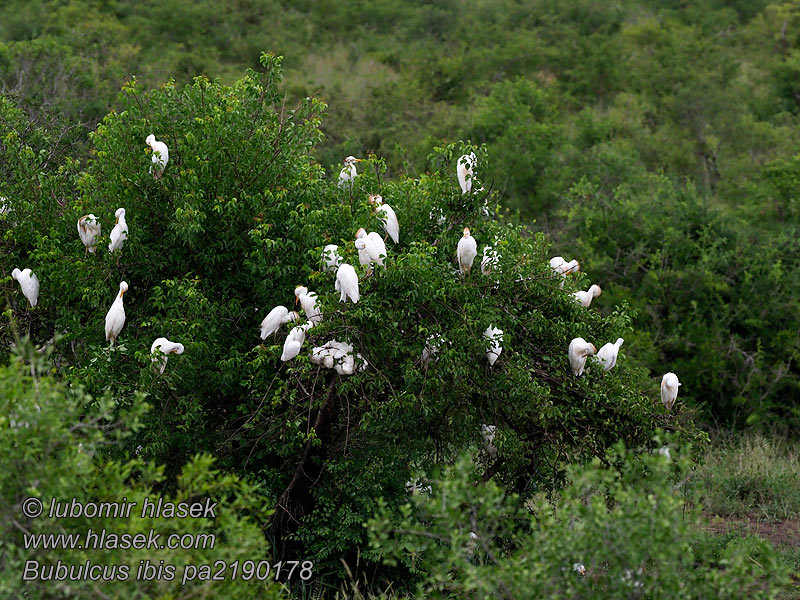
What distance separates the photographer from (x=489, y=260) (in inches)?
211

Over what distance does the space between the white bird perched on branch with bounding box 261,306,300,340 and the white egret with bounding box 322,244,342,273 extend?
322mm

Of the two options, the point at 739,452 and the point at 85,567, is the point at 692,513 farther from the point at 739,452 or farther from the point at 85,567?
the point at 739,452

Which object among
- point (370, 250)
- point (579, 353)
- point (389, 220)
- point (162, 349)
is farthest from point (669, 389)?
point (162, 349)

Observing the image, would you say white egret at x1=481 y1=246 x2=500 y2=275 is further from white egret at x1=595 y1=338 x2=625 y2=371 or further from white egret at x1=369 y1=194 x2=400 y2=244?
white egret at x1=595 y1=338 x2=625 y2=371

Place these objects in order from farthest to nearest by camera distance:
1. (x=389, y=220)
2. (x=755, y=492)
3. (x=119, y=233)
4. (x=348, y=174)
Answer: (x=755, y=492) → (x=348, y=174) → (x=389, y=220) → (x=119, y=233)

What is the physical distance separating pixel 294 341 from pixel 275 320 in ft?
1.39

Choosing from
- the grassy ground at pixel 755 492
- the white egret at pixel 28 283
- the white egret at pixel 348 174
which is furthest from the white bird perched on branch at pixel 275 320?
the grassy ground at pixel 755 492

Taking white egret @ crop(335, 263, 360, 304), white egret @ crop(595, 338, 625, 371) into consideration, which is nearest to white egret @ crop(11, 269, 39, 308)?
white egret @ crop(335, 263, 360, 304)

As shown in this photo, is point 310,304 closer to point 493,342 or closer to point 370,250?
point 370,250

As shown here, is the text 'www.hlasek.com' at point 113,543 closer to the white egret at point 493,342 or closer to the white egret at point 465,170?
the white egret at point 493,342

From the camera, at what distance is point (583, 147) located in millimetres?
14945

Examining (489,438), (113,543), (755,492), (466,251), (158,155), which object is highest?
(158,155)

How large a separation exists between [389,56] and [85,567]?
19952 millimetres

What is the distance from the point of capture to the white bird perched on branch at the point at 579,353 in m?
5.49
